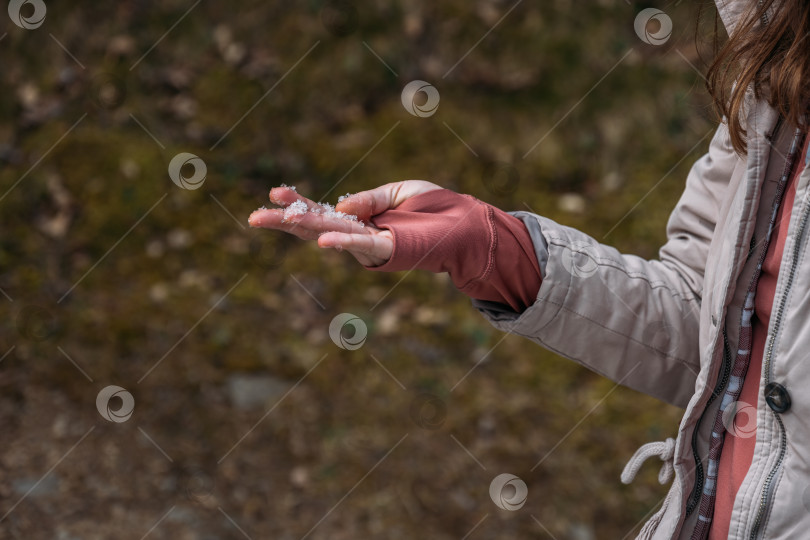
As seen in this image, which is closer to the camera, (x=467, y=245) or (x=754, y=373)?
(x=754, y=373)

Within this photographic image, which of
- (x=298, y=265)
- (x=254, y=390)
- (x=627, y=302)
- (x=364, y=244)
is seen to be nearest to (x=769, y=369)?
(x=627, y=302)

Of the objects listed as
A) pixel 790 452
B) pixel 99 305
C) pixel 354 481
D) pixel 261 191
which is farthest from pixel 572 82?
pixel 790 452

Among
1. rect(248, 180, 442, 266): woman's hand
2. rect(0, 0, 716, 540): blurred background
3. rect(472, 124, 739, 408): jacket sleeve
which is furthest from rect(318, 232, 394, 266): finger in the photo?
rect(0, 0, 716, 540): blurred background

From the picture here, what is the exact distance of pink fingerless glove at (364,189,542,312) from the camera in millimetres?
1267

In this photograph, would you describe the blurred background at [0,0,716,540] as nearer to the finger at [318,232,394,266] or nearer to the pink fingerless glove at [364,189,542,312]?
the pink fingerless glove at [364,189,542,312]

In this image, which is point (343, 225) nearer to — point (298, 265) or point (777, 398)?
point (777, 398)

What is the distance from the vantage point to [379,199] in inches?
53.9

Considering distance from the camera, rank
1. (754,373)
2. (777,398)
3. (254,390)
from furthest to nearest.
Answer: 1. (254,390)
2. (754,373)
3. (777,398)

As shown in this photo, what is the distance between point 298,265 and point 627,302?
7.19 ft

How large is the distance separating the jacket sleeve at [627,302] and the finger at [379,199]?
0.75ft

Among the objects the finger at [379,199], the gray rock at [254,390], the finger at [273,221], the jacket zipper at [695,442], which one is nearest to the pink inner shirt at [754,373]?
the jacket zipper at [695,442]

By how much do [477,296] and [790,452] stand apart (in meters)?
0.59

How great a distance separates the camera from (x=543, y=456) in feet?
9.30

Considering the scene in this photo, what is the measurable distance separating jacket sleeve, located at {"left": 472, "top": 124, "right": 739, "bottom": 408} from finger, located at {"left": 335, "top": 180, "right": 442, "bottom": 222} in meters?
0.23
